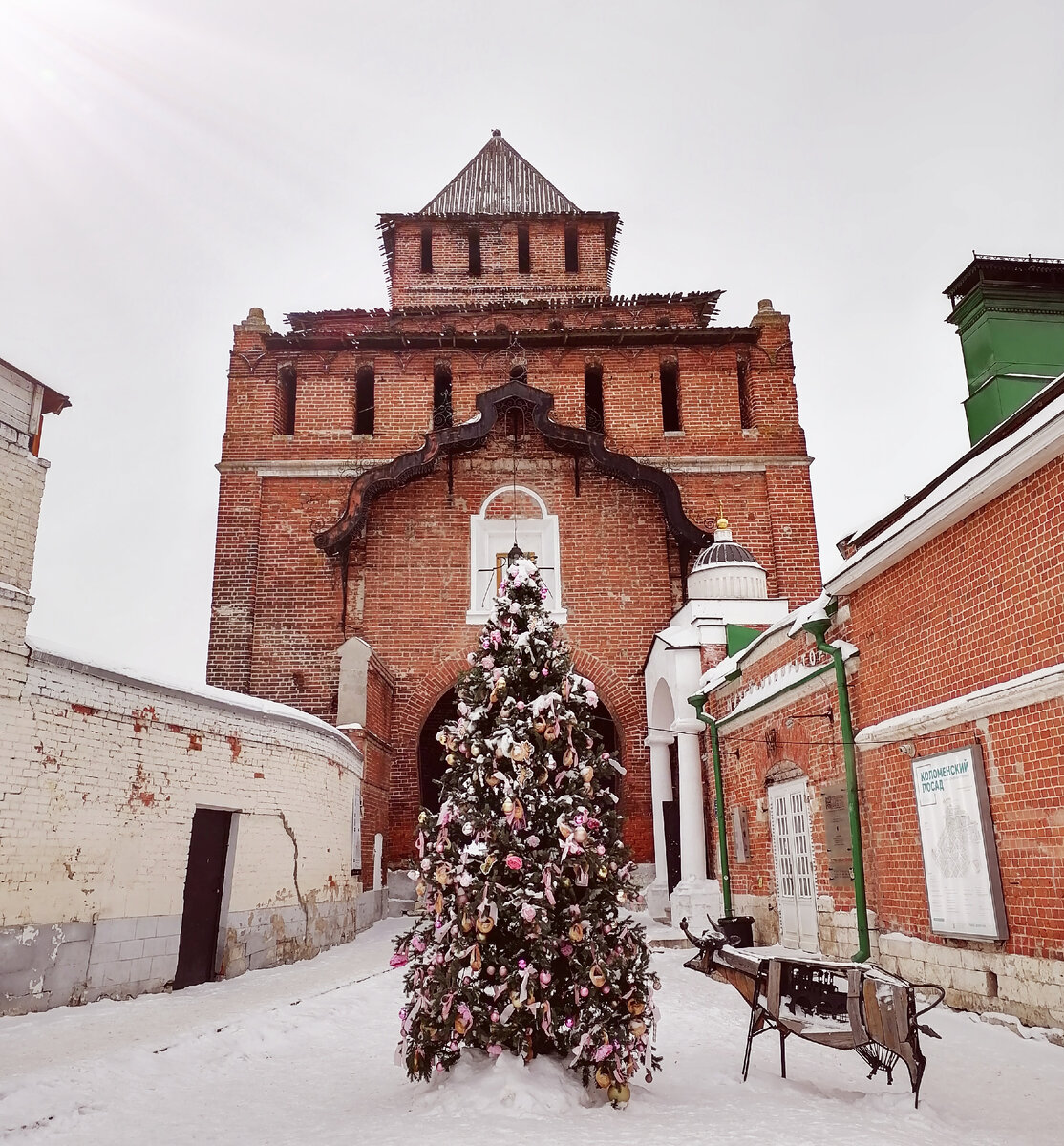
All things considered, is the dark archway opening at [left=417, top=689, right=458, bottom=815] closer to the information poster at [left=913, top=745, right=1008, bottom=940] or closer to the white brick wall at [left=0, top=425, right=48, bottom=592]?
the white brick wall at [left=0, top=425, right=48, bottom=592]

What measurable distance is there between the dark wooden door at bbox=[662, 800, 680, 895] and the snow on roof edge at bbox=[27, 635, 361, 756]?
18.1ft

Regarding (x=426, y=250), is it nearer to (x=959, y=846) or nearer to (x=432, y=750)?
(x=432, y=750)

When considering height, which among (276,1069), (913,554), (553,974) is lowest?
(276,1069)

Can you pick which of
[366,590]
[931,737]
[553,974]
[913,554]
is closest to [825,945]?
[931,737]

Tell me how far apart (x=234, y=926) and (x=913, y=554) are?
25.1 feet

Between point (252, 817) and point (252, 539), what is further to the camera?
point (252, 539)

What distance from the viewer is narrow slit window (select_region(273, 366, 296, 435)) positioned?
1812cm

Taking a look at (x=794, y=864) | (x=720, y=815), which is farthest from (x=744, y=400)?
(x=794, y=864)

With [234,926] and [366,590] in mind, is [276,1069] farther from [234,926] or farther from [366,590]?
[366,590]

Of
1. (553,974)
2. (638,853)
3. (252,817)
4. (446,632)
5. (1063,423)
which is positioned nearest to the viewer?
(553,974)

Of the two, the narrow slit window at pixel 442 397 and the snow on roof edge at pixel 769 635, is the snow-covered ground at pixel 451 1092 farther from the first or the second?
the narrow slit window at pixel 442 397

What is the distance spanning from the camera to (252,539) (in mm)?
17172

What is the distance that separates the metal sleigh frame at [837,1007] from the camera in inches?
190

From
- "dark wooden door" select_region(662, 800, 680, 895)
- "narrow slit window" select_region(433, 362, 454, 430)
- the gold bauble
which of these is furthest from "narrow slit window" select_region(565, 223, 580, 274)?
the gold bauble
